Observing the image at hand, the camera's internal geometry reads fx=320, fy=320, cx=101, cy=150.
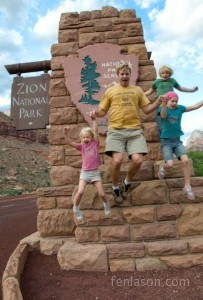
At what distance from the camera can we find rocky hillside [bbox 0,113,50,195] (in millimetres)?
29969

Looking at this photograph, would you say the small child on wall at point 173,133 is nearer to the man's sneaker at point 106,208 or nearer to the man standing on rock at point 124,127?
the man standing on rock at point 124,127

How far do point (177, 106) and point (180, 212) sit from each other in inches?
55.5

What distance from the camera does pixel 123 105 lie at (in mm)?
3979

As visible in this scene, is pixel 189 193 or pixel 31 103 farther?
pixel 31 103

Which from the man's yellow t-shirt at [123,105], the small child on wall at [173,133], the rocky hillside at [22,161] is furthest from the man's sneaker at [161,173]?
the rocky hillside at [22,161]

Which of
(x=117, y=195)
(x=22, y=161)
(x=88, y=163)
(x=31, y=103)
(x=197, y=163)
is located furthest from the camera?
(x=22, y=161)

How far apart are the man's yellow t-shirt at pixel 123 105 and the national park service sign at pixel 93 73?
90cm

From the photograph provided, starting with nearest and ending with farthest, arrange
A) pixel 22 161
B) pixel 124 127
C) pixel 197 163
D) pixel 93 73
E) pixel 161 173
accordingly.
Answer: pixel 124 127, pixel 161 173, pixel 93 73, pixel 197 163, pixel 22 161

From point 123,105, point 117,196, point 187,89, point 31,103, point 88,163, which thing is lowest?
point 117,196

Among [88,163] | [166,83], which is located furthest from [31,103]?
[166,83]

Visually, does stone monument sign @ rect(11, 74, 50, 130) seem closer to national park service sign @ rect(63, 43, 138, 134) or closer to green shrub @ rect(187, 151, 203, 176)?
national park service sign @ rect(63, 43, 138, 134)

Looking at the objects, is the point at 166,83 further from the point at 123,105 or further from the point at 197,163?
the point at 197,163

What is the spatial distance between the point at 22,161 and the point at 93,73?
3520 centimetres

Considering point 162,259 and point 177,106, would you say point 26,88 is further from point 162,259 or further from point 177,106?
point 162,259
